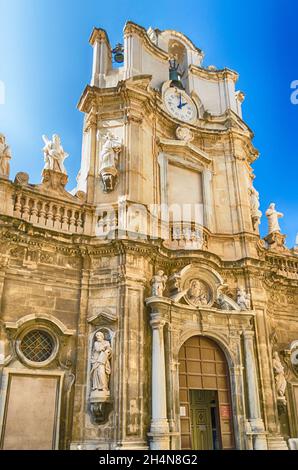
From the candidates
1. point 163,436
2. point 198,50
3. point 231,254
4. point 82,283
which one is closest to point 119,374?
point 163,436

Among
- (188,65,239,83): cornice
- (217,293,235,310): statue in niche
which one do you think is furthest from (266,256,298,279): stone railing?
(188,65,239,83): cornice

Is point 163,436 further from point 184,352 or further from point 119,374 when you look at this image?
point 184,352

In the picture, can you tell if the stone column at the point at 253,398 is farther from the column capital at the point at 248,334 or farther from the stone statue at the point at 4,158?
the stone statue at the point at 4,158

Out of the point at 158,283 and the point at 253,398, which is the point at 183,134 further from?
the point at 253,398

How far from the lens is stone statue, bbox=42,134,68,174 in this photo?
12398mm

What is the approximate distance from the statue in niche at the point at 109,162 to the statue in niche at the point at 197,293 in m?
3.50

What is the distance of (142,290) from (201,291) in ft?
6.69

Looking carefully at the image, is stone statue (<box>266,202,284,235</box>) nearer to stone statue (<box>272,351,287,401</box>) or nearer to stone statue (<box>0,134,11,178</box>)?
stone statue (<box>272,351,287,401</box>)

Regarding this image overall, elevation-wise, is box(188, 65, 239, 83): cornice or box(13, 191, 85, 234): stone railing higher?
box(188, 65, 239, 83): cornice

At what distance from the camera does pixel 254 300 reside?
1298cm

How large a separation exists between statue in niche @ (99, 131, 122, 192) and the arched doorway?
477cm

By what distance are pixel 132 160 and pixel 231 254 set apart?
4.19m

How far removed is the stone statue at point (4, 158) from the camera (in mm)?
11289

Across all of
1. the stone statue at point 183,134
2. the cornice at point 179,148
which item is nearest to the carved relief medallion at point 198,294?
the cornice at point 179,148
